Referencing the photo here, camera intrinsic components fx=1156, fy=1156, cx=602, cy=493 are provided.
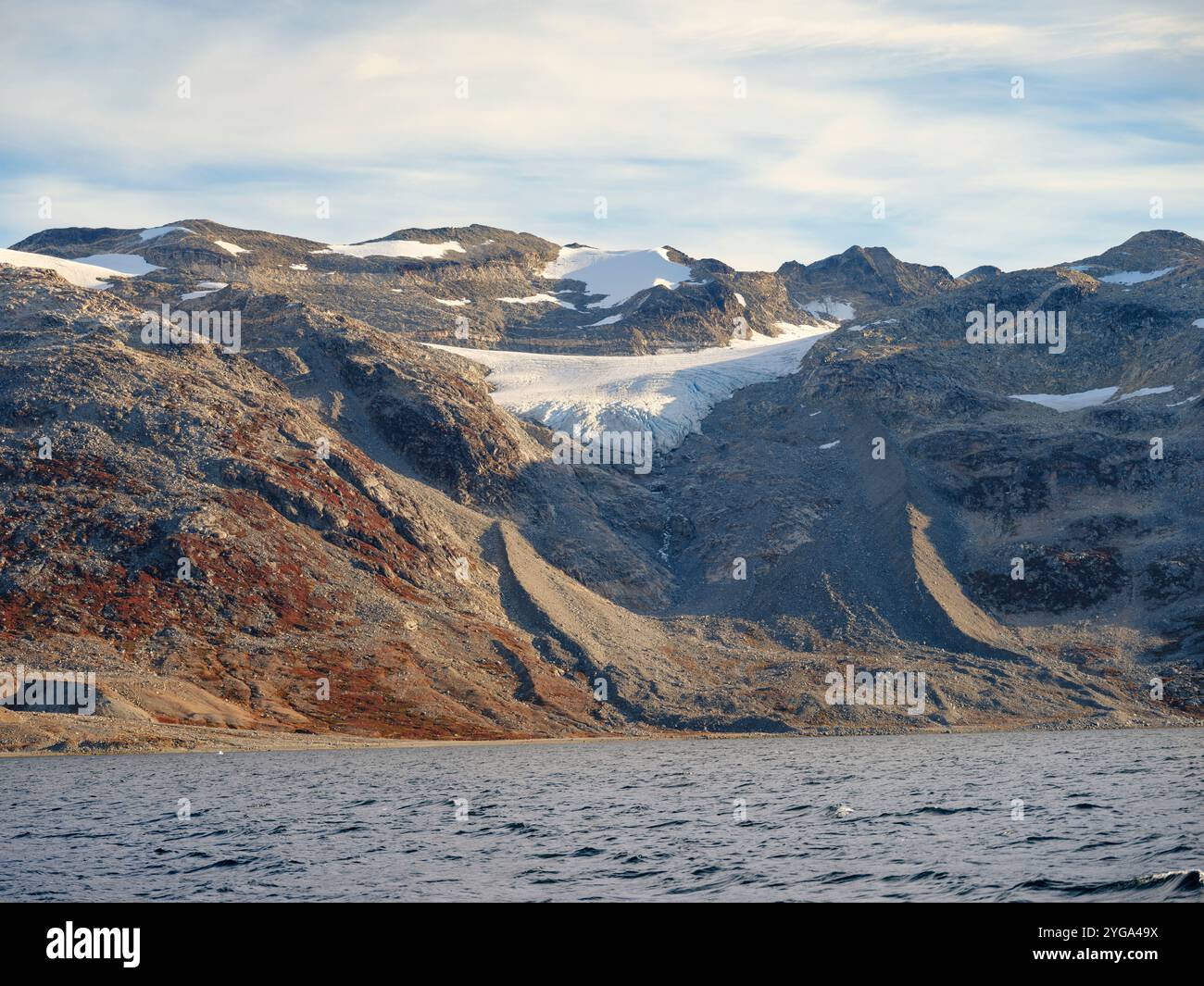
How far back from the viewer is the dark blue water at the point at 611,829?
32.2 m

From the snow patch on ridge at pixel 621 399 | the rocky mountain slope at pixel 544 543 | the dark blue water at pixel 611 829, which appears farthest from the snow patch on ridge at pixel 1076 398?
the dark blue water at pixel 611 829

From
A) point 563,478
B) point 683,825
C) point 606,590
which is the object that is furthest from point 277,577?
point 683,825

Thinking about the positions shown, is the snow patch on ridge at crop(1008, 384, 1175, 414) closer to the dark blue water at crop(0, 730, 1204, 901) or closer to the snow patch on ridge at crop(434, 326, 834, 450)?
the snow patch on ridge at crop(434, 326, 834, 450)

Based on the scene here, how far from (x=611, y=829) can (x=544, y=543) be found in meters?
98.2

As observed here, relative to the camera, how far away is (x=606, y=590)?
13938 cm

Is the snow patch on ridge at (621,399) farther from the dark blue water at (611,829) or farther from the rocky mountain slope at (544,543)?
the dark blue water at (611,829)

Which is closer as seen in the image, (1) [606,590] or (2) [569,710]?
(2) [569,710]

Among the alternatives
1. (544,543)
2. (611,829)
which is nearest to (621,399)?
(544,543)

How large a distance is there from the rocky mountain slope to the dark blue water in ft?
88.9

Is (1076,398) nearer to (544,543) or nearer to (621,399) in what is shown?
(621,399)

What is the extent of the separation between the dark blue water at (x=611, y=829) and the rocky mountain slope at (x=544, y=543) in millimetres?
27095

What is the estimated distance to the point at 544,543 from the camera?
5655 inches
